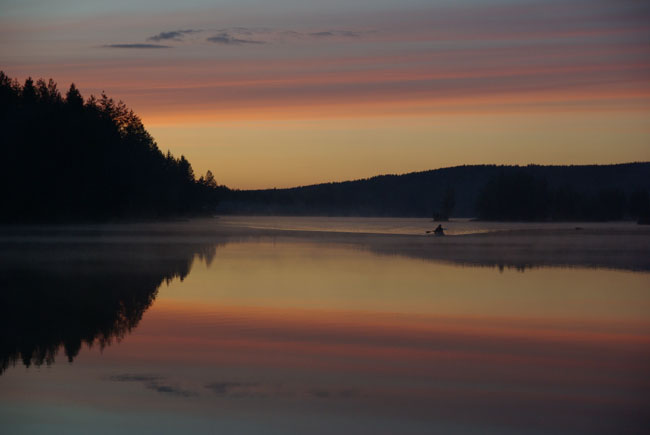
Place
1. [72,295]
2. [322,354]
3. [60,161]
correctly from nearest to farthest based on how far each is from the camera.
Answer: [322,354] → [72,295] → [60,161]

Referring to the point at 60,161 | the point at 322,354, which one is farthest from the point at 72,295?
the point at 60,161

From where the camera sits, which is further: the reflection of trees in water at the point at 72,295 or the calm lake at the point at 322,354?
the reflection of trees in water at the point at 72,295

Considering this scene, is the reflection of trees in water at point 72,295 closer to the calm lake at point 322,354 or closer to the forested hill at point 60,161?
the calm lake at point 322,354

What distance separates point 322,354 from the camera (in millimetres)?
13922

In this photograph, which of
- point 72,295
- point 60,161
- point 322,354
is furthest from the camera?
point 60,161

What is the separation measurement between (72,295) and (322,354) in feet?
34.4

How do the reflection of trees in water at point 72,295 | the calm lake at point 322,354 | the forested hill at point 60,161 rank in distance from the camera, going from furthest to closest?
the forested hill at point 60,161 < the reflection of trees in water at point 72,295 < the calm lake at point 322,354

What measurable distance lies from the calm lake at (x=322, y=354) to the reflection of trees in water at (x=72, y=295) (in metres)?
0.08

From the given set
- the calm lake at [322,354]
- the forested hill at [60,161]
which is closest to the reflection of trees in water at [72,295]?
the calm lake at [322,354]

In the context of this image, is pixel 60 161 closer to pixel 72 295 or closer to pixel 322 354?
pixel 72 295

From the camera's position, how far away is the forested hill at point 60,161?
83.9m

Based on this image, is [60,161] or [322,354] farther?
[60,161]

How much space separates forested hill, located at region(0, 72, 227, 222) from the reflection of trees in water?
44.7m

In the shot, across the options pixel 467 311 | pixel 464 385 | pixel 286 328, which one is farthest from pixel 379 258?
pixel 464 385
